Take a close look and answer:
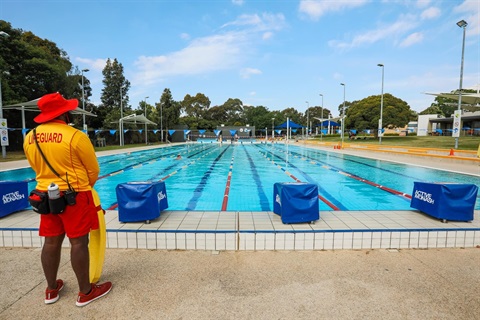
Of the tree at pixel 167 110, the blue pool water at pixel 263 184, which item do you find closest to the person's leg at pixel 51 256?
the blue pool water at pixel 263 184

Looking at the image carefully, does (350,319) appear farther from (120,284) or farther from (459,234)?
(459,234)

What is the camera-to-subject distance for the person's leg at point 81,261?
2.24m

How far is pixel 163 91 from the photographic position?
43438 mm

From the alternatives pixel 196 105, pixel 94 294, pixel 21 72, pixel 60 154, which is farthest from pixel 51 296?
pixel 196 105

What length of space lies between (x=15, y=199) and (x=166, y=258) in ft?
9.60

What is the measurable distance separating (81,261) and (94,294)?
0.36 metres

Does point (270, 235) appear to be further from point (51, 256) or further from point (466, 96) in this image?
point (466, 96)

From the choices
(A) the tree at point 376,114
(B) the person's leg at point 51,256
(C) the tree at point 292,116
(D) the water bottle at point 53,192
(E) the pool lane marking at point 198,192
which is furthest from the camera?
(C) the tree at point 292,116

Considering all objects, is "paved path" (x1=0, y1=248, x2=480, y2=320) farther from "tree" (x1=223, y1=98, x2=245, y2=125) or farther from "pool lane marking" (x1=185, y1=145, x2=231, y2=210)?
"tree" (x1=223, y1=98, x2=245, y2=125)

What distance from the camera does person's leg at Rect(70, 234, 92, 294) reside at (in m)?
2.24

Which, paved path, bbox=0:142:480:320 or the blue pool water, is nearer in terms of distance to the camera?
paved path, bbox=0:142:480:320

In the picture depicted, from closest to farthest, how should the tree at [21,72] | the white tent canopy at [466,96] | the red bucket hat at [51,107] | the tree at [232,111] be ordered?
the red bucket hat at [51,107], the white tent canopy at [466,96], the tree at [21,72], the tree at [232,111]

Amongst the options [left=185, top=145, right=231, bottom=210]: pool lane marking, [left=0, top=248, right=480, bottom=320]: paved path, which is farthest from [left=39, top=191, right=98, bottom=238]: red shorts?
[left=185, top=145, right=231, bottom=210]: pool lane marking

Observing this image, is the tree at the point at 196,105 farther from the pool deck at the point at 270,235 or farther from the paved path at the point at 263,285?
the paved path at the point at 263,285
